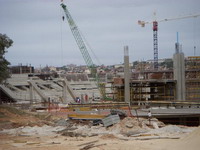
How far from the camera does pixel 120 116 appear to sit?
71.1ft

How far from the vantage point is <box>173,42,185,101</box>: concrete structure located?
37406 mm

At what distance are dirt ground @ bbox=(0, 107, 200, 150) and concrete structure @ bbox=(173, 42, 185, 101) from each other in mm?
18552

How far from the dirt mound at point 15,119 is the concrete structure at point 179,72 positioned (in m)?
19.0

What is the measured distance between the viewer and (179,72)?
38.0 metres

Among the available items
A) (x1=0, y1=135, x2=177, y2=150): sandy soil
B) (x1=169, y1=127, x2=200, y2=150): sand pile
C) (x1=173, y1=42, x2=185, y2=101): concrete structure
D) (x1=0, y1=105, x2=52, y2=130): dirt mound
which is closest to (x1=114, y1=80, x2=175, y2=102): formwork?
(x1=173, y1=42, x2=185, y2=101): concrete structure

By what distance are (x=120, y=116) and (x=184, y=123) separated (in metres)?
9.13

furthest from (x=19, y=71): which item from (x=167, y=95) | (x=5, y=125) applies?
(x=5, y=125)

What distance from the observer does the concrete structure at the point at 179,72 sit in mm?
37406

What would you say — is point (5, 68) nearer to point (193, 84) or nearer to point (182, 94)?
point (182, 94)

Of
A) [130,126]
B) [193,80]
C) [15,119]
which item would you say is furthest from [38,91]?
[130,126]

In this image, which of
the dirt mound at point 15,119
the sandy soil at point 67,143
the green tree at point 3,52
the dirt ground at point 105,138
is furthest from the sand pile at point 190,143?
the green tree at point 3,52

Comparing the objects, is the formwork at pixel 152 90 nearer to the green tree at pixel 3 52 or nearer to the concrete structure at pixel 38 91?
the concrete structure at pixel 38 91

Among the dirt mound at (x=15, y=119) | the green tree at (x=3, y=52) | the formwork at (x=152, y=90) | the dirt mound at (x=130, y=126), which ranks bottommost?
the dirt mound at (x=15, y=119)

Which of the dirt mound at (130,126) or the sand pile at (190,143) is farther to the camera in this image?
the dirt mound at (130,126)
